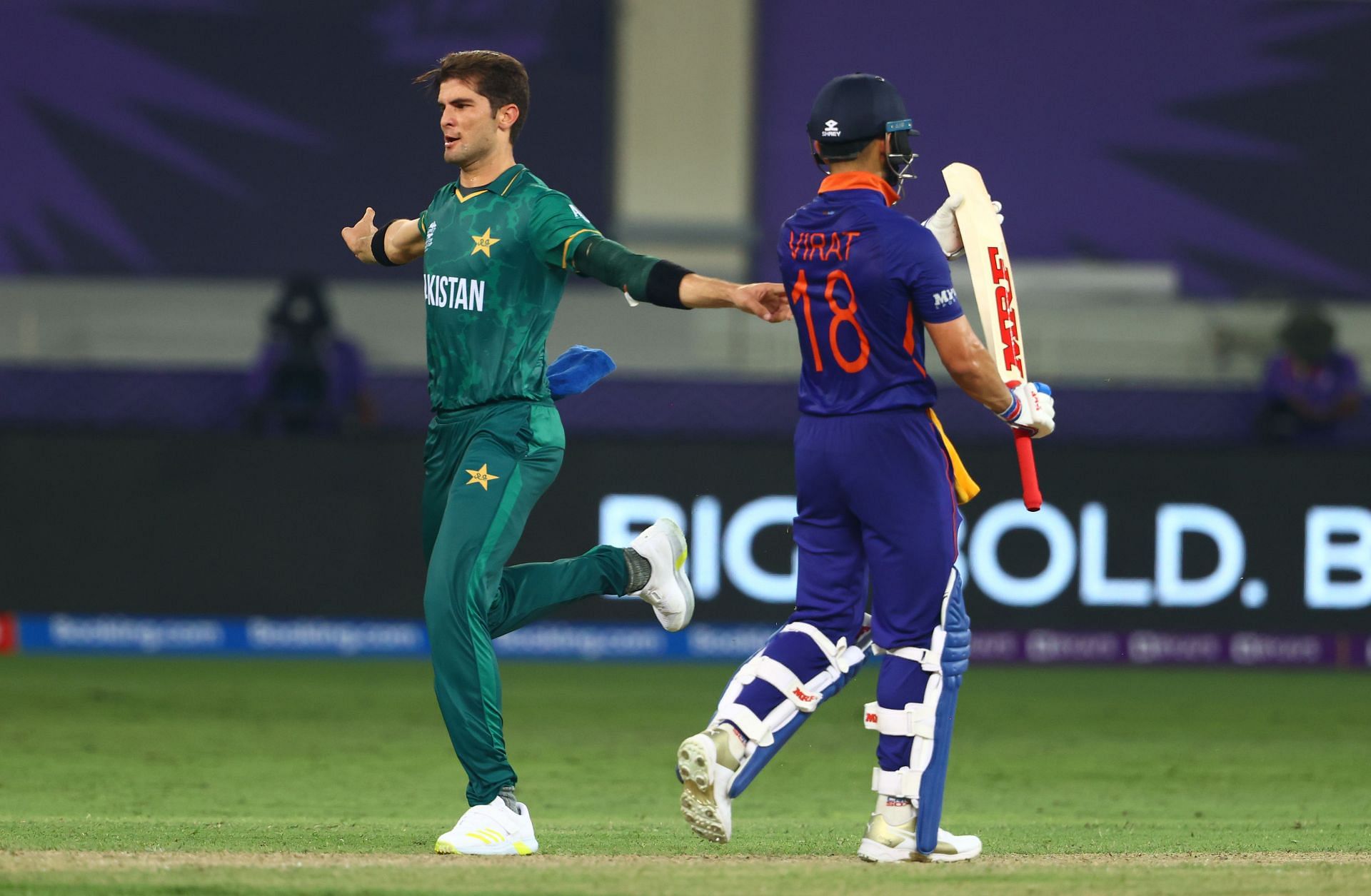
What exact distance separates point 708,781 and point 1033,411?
52.3 inches

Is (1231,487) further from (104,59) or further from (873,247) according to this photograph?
(104,59)

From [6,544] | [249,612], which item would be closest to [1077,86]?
[249,612]

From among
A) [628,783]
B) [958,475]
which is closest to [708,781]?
[958,475]

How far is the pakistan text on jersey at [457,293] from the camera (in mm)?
5426

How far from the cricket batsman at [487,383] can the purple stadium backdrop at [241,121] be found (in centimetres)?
886

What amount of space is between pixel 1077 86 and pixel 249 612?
788 cm

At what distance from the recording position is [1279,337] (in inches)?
552

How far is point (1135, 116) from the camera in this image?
15297 mm

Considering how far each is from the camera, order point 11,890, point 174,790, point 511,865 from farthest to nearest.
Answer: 1. point 174,790
2. point 511,865
3. point 11,890

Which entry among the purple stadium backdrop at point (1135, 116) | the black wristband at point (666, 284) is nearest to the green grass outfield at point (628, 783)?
the black wristband at point (666, 284)

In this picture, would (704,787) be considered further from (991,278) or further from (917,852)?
(991,278)

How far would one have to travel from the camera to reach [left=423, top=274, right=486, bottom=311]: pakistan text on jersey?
17.8 feet

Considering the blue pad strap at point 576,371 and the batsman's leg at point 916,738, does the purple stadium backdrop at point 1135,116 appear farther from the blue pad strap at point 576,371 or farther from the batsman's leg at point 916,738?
the batsman's leg at point 916,738

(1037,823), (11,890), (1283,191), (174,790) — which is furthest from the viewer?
(1283,191)
